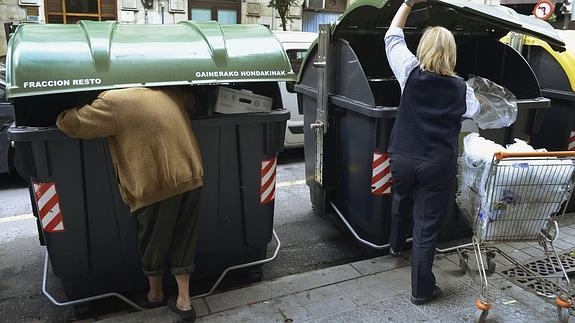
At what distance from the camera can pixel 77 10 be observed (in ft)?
45.8

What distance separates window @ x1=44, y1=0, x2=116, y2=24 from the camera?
13641 mm

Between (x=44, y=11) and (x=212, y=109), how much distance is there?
1278cm

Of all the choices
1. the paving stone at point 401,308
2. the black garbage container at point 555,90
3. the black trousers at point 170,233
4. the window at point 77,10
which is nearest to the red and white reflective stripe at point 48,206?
the black trousers at point 170,233

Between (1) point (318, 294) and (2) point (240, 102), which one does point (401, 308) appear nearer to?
(1) point (318, 294)

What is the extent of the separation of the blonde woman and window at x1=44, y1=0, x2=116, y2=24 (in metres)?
13.2

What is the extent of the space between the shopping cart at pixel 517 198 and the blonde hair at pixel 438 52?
565 millimetres

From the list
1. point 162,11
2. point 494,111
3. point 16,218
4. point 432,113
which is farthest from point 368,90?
point 162,11

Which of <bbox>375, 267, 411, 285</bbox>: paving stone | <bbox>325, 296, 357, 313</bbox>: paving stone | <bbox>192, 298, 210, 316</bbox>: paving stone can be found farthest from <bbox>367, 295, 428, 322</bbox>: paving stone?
<bbox>192, 298, 210, 316</bbox>: paving stone

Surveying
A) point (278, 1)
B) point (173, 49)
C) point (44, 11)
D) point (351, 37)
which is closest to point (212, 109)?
point (173, 49)

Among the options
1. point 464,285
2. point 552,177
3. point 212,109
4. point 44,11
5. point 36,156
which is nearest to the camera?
point 36,156

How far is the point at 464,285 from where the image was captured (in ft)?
10.6

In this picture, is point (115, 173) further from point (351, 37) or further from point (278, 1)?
point (278, 1)

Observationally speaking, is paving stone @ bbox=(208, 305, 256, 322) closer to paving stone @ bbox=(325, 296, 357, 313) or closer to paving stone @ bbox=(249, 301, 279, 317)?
paving stone @ bbox=(249, 301, 279, 317)

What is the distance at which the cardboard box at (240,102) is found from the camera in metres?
2.91
